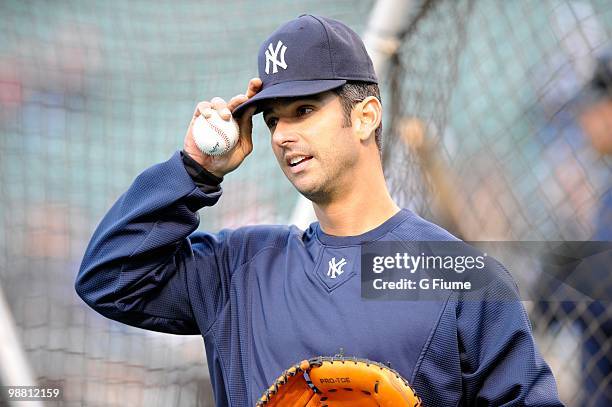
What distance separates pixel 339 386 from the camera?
1574mm

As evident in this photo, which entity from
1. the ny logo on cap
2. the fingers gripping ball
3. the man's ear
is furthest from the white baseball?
the fingers gripping ball

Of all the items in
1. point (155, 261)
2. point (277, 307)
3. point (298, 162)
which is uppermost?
point (298, 162)

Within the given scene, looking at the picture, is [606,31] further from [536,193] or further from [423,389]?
[423,389]

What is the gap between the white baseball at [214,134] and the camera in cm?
175

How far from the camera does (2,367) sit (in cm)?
260

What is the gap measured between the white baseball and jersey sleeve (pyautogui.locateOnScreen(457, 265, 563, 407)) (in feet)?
1.76

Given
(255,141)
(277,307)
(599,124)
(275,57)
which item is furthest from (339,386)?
(255,141)

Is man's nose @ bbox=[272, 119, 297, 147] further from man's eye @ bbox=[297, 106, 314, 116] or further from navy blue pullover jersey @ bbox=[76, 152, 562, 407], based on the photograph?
navy blue pullover jersey @ bbox=[76, 152, 562, 407]

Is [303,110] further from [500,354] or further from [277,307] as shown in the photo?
[500,354]

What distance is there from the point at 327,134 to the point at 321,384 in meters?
0.45

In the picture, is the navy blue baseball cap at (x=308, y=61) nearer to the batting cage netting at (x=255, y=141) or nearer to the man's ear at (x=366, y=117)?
the man's ear at (x=366, y=117)

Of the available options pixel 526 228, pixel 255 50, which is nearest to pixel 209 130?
pixel 526 228

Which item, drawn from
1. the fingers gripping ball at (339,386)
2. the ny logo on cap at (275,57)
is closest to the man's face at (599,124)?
the ny logo on cap at (275,57)

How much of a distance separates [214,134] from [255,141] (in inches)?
46.4
